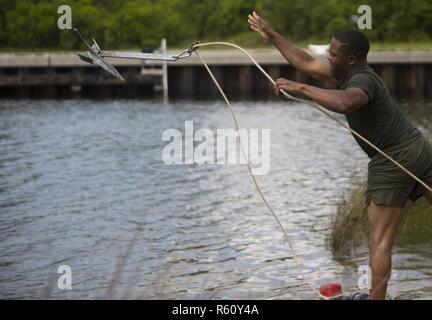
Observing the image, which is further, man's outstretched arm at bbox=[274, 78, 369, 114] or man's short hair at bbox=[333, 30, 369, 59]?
man's short hair at bbox=[333, 30, 369, 59]

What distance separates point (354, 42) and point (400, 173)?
41.9 inches

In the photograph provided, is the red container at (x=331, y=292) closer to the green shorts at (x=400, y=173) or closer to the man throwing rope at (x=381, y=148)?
the man throwing rope at (x=381, y=148)

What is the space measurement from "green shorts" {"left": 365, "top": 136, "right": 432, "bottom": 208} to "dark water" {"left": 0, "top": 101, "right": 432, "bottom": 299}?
6.42 ft

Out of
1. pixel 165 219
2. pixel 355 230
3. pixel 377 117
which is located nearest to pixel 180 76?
pixel 165 219

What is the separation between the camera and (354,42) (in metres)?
7.82

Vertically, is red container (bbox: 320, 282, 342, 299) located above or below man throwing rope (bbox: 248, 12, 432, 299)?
below

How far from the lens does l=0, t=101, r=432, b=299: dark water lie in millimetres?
11484

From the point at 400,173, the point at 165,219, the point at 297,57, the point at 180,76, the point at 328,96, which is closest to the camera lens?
the point at 328,96

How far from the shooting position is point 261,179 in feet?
68.9

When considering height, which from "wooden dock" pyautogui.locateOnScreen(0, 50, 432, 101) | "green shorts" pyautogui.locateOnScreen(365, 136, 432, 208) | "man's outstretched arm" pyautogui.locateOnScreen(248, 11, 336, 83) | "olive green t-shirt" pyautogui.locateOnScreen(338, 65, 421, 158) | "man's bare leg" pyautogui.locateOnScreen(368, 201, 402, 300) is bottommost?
"wooden dock" pyautogui.locateOnScreen(0, 50, 432, 101)

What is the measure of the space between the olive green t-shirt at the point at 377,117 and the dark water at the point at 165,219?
1969 millimetres

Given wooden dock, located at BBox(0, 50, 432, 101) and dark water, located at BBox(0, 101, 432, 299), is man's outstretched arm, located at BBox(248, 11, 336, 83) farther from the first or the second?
wooden dock, located at BBox(0, 50, 432, 101)

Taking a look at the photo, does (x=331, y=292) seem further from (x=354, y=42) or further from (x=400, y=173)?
(x=354, y=42)

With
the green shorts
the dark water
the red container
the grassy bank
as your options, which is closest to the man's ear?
the green shorts
